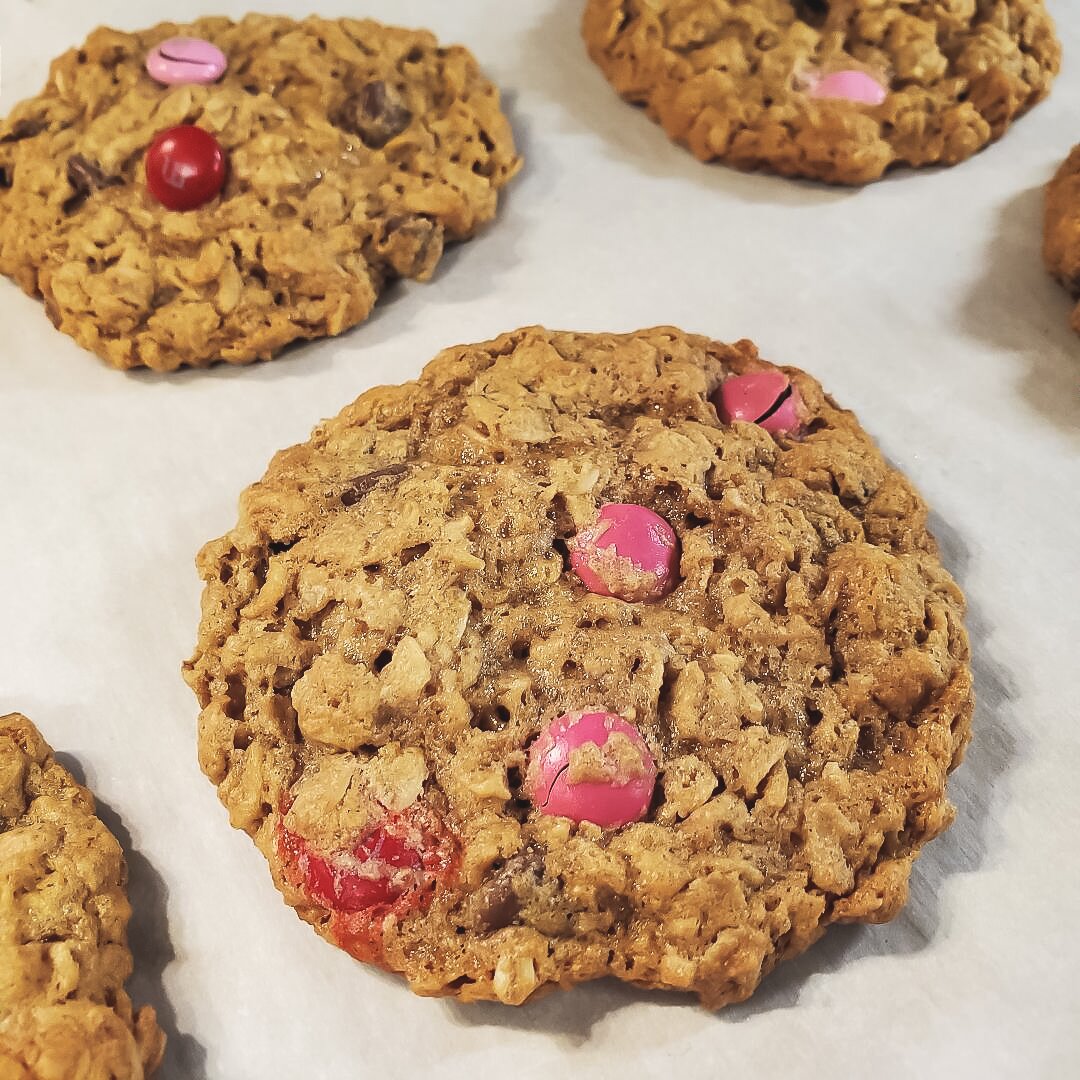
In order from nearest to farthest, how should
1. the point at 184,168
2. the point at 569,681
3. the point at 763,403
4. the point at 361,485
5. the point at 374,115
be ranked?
the point at 569,681
the point at 361,485
the point at 763,403
the point at 184,168
the point at 374,115

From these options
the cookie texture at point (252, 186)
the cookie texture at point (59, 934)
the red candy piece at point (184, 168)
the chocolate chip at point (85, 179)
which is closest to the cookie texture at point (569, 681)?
the cookie texture at point (59, 934)

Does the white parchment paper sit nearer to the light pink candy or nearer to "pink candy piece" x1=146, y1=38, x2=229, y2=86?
the light pink candy

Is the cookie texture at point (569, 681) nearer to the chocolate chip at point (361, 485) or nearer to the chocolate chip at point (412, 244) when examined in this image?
the chocolate chip at point (361, 485)

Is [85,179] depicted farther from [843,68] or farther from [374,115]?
[843,68]

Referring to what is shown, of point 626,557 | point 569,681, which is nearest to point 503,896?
point 569,681

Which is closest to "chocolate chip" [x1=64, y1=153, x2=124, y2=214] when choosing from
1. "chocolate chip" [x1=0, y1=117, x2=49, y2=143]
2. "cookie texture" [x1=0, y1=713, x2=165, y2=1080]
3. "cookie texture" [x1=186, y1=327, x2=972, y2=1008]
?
"chocolate chip" [x1=0, y1=117, x2=49, y2=143]
